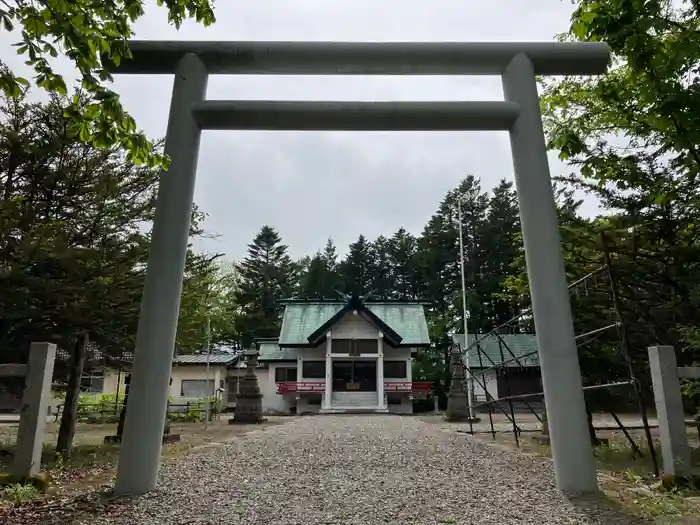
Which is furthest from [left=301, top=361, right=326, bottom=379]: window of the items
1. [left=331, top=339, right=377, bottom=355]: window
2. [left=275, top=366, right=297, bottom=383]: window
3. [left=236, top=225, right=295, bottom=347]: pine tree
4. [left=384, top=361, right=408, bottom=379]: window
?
[left=236, top=225, right=295, bottom=347]: pine tree

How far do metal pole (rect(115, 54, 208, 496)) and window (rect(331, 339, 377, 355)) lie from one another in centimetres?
2038


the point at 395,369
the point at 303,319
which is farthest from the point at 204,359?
the point at 395,369

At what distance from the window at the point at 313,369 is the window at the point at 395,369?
3.07m

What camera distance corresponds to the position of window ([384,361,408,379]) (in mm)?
24656

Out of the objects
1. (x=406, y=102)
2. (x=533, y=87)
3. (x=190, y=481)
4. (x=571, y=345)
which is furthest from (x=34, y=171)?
(x=571, y=345)

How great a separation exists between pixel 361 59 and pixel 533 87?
1.66 meters

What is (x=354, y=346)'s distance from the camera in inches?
964

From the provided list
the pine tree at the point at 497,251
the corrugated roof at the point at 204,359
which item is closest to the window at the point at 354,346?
the corrugated roof at the point at 204,359

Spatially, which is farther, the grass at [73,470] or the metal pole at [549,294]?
the metal pole at [549,294]

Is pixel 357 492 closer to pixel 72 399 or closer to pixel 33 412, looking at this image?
pixel 33 412

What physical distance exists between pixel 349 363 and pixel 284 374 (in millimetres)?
3755

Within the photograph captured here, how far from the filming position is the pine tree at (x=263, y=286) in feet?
130

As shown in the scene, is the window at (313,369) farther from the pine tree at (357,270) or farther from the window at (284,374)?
the pine tree at (357,270)

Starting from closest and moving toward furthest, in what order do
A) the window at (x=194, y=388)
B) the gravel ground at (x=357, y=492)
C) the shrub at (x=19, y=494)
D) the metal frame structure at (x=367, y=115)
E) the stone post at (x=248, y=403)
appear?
the gravel ground at (x=357, y=492) → the shrub at (x=19, y=494) → the metal frame structure at (x=367, y=115) → the stone post at (x=248, y=403) → the window at (x=194, y=388)
